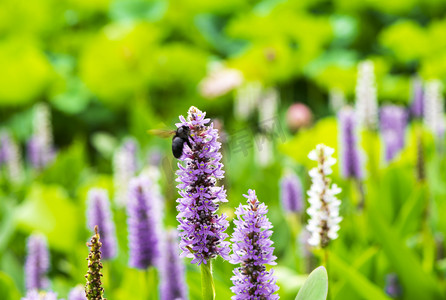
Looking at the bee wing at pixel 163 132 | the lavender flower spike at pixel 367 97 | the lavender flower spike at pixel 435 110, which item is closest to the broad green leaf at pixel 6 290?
the bee wing at pixel 163 132

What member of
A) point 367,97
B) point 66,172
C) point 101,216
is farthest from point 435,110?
point 66,172

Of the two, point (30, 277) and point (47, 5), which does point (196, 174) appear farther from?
point (47, 5)

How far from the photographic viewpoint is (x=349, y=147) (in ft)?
6.43

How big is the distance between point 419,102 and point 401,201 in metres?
1.37

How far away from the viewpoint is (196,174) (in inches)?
25.7

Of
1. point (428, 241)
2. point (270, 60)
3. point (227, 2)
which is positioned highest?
point (227, 2)

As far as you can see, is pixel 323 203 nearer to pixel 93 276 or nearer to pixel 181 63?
pixel 93 276

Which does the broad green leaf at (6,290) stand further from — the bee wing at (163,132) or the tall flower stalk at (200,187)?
the tall flower stalk at (200,187)

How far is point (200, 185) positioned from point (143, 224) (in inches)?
26.1

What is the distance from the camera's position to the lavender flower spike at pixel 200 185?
2.14ft

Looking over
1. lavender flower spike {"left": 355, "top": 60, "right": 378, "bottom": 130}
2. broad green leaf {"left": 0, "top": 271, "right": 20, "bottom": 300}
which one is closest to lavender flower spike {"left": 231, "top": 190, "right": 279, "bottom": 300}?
broad green leaf {"left": 0, "top": 271, "right": 20, "bottom": 300}

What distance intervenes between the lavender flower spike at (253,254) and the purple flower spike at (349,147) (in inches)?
51.0

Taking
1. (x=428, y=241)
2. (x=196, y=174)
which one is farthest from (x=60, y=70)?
(x=196, y=174)

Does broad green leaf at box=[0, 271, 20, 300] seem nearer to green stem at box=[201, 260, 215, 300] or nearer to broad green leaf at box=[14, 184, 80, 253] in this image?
green stem at box=[201, 260, 215, 300]
